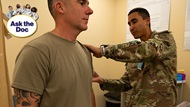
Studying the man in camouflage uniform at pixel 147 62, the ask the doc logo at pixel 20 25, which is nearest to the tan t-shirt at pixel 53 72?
the man in camouflage uniform at pixel 147 62

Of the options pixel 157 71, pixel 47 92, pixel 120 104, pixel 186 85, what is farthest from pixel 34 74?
pixel 120 104

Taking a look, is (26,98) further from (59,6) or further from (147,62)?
(147,62)

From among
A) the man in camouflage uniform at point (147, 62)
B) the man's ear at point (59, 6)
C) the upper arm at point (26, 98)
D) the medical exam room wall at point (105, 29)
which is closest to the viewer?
the upper arm at point (26, 98)

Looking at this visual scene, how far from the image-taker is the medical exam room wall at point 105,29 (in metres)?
2.41

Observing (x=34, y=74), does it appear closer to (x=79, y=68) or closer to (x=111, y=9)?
(x=79, y=68)

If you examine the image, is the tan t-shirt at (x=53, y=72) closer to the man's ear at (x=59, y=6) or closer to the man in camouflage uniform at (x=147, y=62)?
the man's ear at (x=59, y=6)

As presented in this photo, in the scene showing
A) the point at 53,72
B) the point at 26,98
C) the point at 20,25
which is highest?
the point at 20,25

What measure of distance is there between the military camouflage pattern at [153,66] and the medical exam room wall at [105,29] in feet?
3.79

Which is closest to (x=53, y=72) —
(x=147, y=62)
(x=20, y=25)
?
(x=147, y=62)

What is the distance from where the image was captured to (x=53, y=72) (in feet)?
2.83

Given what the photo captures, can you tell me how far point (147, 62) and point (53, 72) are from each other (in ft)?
2.80

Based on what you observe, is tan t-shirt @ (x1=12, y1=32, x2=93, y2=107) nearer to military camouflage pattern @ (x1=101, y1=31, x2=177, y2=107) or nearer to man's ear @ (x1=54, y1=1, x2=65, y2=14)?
man's ear @ (x1=54, y1=1, x2=65, y2=14)

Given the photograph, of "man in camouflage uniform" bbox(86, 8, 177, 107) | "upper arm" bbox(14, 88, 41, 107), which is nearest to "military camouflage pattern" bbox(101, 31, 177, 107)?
"man in camouflage uniform" bbox(86, 8, 177, 107)

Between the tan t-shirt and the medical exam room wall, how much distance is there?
1.77 m
